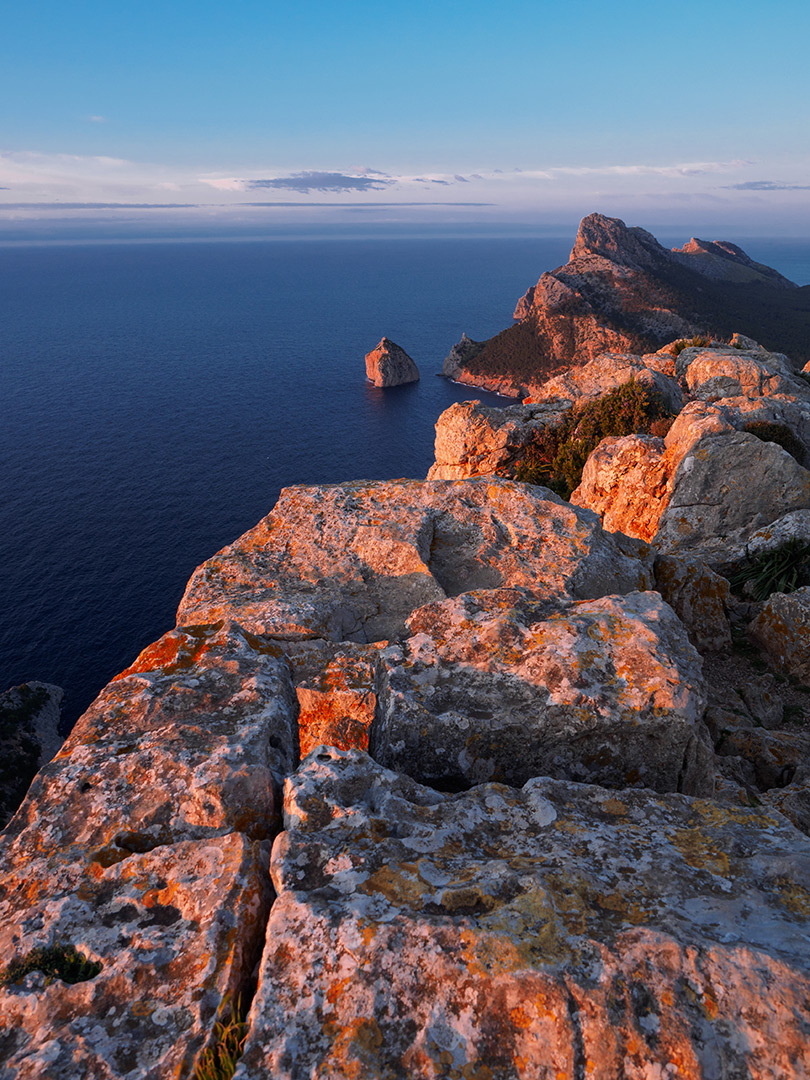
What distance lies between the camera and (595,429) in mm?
36094

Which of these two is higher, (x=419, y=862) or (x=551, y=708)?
(x=419, y=862)

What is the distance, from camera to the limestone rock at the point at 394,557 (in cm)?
1255

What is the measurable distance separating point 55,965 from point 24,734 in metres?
62.0

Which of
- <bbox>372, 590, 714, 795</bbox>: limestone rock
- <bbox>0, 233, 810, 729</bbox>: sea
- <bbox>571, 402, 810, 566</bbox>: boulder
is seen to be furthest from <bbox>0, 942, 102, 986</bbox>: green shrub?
<bbox>0, 233, 810, 729</bbox>: sea

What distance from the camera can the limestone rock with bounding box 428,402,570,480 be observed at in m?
36.9

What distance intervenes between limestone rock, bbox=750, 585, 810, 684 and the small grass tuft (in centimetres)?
1579

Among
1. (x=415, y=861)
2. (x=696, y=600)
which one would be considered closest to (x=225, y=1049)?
(x=415, y=861)

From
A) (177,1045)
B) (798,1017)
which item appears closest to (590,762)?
(798,1017)

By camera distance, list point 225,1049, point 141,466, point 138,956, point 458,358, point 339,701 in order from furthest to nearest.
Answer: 1. point 458,358
2. point 141,466
3. point 339,701
4. point 138,956
5. point 225,1049

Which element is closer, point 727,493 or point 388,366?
point 727,493

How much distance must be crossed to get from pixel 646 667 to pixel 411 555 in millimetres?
6615

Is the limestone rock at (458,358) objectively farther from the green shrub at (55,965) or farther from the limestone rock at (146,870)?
the green shrub at (55,965)

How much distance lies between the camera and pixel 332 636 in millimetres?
11430

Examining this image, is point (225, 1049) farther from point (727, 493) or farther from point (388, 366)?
point (388, 366)
